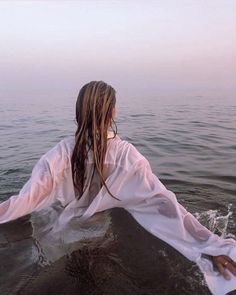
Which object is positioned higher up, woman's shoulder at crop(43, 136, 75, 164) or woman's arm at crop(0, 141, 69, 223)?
woman's shoulder at crop(43, 136, 75, 164)

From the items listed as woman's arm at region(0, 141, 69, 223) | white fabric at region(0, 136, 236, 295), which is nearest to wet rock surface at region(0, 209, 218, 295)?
white fabric at region(0, 136, 236, 295)

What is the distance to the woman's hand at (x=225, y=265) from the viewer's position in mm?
2986

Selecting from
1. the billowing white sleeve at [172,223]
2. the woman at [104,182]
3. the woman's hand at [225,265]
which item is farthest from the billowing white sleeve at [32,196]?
the woman's hand at [225,265]

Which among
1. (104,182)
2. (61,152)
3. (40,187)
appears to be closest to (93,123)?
(61,152)

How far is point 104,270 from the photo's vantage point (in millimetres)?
3943

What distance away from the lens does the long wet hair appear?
135 inches

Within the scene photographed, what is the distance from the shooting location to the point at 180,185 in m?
7.27

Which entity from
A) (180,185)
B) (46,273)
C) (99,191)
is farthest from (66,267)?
(180,185)

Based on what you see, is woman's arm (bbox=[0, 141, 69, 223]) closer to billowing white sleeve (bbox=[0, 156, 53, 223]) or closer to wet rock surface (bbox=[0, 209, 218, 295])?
billowing white sleeve (bbox=[0, 156, 53, 223])

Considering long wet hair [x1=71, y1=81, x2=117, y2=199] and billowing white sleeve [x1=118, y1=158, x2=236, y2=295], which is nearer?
billowing white sleeve [x1=118, y1=158, x2=236, y2=295]

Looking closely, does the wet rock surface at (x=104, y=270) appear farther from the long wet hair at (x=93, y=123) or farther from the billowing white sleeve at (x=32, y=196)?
the long wet hair at (x=93, y=123)

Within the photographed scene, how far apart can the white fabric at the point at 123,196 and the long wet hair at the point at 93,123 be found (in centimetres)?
7

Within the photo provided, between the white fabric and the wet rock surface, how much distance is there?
513mm

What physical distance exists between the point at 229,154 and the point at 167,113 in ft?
30.4
